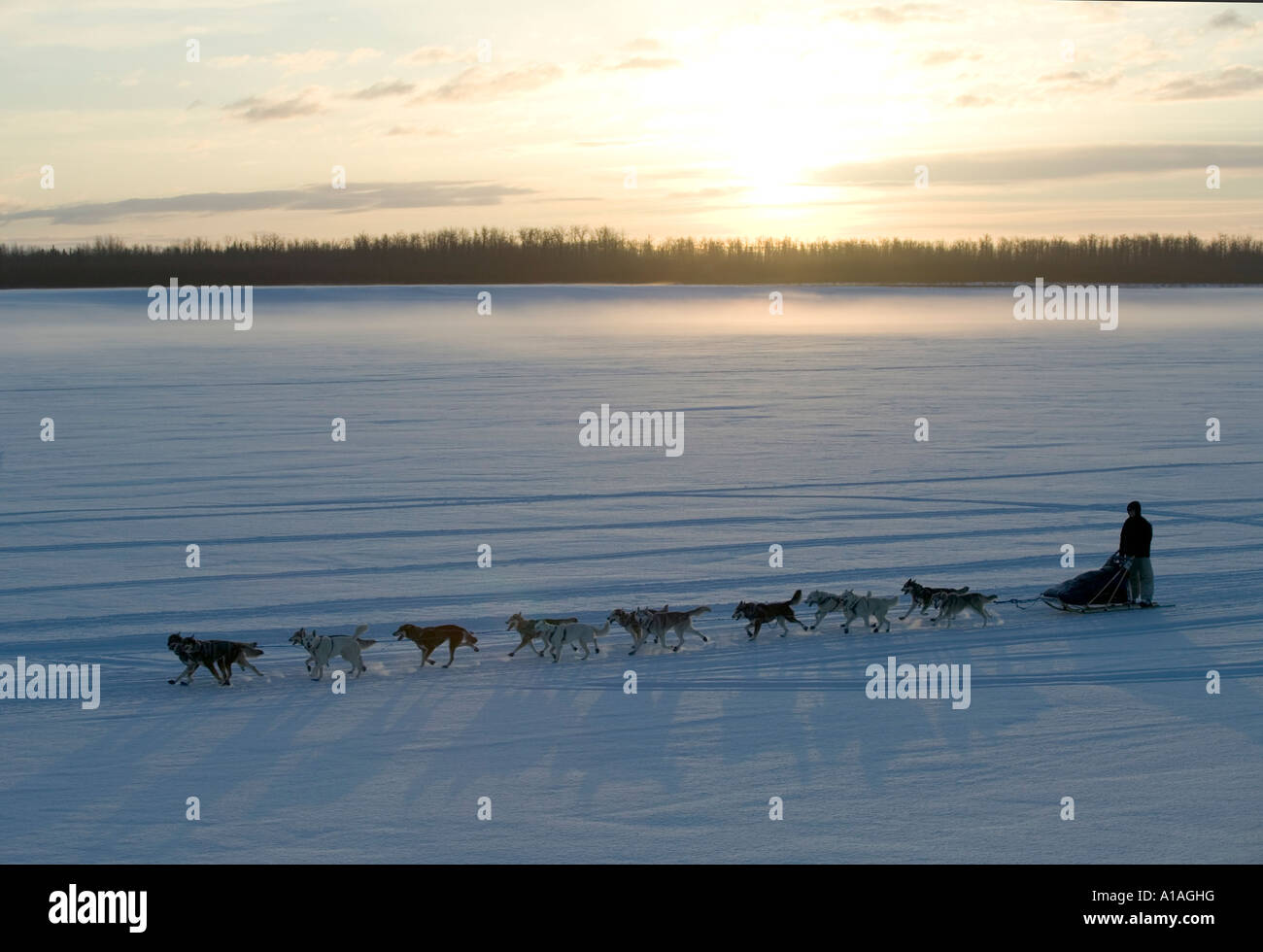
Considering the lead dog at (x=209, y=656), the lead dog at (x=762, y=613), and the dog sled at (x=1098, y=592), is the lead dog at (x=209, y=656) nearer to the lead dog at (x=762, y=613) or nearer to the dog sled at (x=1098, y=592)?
the lead dog at (x=762, y=613)

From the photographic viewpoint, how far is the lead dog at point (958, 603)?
898 centimetres

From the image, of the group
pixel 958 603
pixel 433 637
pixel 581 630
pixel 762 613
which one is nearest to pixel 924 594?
pixel 958 603

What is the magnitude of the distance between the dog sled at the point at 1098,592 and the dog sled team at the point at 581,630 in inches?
27.9

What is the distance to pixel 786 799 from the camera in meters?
6.03

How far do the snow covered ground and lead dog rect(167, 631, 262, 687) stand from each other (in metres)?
0.14

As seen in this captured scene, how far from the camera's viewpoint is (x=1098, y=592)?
30.7 feet

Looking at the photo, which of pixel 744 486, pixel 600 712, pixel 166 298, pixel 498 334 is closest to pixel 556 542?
pixel 744 486

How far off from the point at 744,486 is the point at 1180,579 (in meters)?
5.69

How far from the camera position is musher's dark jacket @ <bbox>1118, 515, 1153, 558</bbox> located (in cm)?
923

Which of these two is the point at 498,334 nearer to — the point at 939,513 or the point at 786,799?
the point at 939,513

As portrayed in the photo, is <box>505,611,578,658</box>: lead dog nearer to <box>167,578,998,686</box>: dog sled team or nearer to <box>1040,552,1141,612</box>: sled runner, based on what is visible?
<box>167,578,998,686</box>: dog sled team

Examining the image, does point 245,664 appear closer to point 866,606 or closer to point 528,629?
point 528,629

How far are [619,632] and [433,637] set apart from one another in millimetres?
1523
